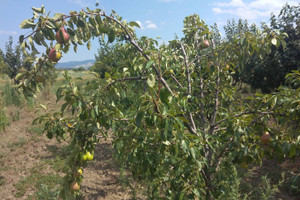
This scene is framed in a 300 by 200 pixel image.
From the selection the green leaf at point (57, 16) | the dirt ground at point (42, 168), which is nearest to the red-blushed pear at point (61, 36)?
the green leaf at point (57, 16)

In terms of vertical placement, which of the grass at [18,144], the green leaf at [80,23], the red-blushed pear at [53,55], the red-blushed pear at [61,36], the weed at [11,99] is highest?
the green leaf at [80,23]

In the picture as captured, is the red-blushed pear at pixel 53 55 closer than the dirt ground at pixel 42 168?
Yes

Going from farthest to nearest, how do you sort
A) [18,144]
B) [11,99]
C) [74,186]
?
[11,99] < [18,144] < [74,186]

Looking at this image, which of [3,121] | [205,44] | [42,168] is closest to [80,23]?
[205,44]

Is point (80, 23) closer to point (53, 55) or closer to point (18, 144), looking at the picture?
point (53, 55)

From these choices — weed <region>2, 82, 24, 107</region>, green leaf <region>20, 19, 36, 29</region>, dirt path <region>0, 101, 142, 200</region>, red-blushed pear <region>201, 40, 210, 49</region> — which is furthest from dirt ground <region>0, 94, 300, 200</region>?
green leaf <region>20, 19, 36, 29</region>

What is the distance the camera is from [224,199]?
6.53 ft

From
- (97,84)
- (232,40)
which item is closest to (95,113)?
(97,84)

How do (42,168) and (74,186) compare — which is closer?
(74,186)

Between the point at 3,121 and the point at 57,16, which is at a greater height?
the point at 57,16

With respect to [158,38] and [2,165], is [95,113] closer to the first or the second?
[158,38]

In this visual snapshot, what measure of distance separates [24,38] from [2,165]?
3.85 metres

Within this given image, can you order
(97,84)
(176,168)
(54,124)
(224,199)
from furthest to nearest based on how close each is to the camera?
(224,199)
(54,124)
(176,168)
(97,84)

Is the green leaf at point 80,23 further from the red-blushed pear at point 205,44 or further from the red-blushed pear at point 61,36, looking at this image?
the red-blushed pear at point 205,44
